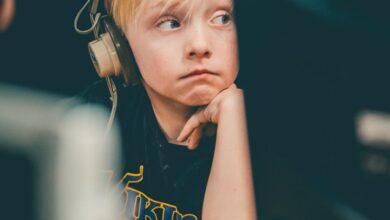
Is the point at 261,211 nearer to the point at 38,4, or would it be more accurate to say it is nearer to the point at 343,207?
the point at 343,207

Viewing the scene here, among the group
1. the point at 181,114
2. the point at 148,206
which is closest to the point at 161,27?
the point at 181,114

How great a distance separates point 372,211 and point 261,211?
0.51 m

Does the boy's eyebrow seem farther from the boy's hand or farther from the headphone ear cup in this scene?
the boy's hand

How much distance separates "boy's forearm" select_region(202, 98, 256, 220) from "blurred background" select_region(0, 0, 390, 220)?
8 centimetres

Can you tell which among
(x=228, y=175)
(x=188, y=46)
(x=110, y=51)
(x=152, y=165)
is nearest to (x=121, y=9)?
(x=110, y=51)

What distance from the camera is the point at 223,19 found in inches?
49.9

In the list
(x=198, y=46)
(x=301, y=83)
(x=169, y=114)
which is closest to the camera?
(x=198, y=46)

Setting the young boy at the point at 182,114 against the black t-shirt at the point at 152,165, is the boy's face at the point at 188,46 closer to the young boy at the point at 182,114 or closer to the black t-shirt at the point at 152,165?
the young boy at the point at 182,114

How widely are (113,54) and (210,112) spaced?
1.08 ft

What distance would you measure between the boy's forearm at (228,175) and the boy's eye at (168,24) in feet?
0.87

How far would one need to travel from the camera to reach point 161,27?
127 centimetres

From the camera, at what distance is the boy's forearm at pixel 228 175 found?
1261 millimetres

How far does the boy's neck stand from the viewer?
52.1 inches

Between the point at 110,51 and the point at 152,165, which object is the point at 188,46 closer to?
the point at 110,51
